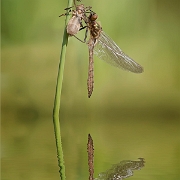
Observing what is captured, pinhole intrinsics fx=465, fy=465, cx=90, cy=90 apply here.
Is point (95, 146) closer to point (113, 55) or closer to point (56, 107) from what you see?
point (56, 107)

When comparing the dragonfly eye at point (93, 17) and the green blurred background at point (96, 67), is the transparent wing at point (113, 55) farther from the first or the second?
the green blurred background at point (96, 67)

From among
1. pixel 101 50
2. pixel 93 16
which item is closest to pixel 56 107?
pixel 101 50

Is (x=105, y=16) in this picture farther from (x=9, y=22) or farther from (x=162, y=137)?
(x=162, y=137)

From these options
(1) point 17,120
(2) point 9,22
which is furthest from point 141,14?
(1) point 17,120

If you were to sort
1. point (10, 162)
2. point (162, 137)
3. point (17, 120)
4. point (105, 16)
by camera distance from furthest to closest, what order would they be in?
1. point (105, 16)
2. point (17, 120)
3. point (162, 137)
4. point (10, 162)

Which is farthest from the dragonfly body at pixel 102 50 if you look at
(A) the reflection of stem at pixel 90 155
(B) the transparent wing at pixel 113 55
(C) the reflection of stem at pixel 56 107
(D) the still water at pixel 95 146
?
(A) the reflection of stem at pixel 90 155

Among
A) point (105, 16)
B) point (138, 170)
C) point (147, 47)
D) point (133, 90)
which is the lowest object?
point (138, 170)
